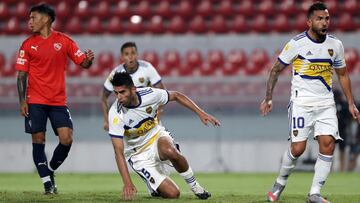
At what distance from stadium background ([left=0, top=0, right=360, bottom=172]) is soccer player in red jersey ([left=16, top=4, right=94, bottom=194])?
18.8 feet

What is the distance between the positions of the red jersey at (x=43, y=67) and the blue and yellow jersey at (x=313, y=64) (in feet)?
8.71

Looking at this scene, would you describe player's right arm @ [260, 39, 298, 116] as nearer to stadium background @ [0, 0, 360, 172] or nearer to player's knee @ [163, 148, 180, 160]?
player's knee @ [163, 148, 180, 160]

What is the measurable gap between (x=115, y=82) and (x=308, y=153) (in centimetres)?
756

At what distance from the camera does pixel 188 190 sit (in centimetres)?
1035

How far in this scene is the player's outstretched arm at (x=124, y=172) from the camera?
302 inches

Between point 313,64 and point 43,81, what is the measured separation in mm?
3066

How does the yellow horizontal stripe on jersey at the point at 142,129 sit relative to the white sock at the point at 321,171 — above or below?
above

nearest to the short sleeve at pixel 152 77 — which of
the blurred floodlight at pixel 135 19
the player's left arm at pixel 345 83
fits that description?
the player's left arm at pixel 345 83

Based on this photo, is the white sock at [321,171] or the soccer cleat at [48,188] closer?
the white sock at [321,171]

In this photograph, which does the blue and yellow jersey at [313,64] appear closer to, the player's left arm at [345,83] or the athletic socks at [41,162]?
the player's left arm at [345,83]

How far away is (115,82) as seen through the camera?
7957 mm

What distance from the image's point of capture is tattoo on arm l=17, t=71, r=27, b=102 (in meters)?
8.91

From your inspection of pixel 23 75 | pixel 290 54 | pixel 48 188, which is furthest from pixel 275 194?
pixel 23 75

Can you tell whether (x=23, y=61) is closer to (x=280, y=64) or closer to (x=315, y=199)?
(x=280, y=64)
